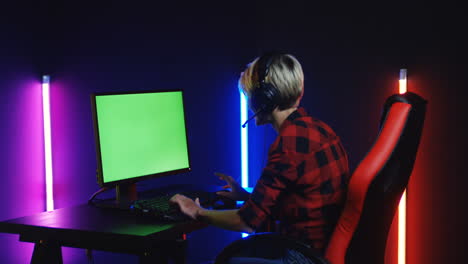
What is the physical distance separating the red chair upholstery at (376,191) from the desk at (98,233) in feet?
1.22

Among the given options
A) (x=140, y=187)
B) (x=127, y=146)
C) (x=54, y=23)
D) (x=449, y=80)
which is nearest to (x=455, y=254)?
(x=449, y=80)

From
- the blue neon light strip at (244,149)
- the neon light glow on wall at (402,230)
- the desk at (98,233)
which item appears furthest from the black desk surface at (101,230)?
the blue neon light strip at (244,149)

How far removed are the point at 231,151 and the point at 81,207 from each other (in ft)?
4.36

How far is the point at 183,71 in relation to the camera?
351 centimetres

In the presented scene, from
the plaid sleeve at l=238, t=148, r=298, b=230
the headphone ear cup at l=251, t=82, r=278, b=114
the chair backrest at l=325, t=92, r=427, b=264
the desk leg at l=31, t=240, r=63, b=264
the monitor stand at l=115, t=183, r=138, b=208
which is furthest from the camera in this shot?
the monitor stand at l=115, t=183, r=138, b=208

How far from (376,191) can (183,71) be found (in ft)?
6.96

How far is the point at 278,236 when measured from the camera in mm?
1683

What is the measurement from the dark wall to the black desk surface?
1.28m

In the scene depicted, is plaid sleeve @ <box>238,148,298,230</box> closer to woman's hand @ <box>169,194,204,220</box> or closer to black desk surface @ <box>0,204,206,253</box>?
woman's hand @ <box>169,194,204,220</box>

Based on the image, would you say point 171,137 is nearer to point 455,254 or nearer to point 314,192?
point 314,192

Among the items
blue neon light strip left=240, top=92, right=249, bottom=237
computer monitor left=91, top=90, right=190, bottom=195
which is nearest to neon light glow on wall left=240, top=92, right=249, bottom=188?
blue neon light strip left=240, top=92, right=249, bottom=237

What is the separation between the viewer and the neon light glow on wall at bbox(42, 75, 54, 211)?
11.8 feet

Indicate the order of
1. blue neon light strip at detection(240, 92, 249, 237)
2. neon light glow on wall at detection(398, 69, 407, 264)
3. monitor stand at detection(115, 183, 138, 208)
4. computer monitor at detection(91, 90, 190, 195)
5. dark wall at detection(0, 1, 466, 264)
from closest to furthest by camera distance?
computer monitor at detection(91, 90, 190, 195)
monitor stand at detection(115, 183, 138, 208)
neon light glow on wall at detection(398, 69, 407, 264)
dark wall at detection(0, 1, 466, 264)
blue neon light strip at detection(240, 92, 249, 237)

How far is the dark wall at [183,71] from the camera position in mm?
3049
